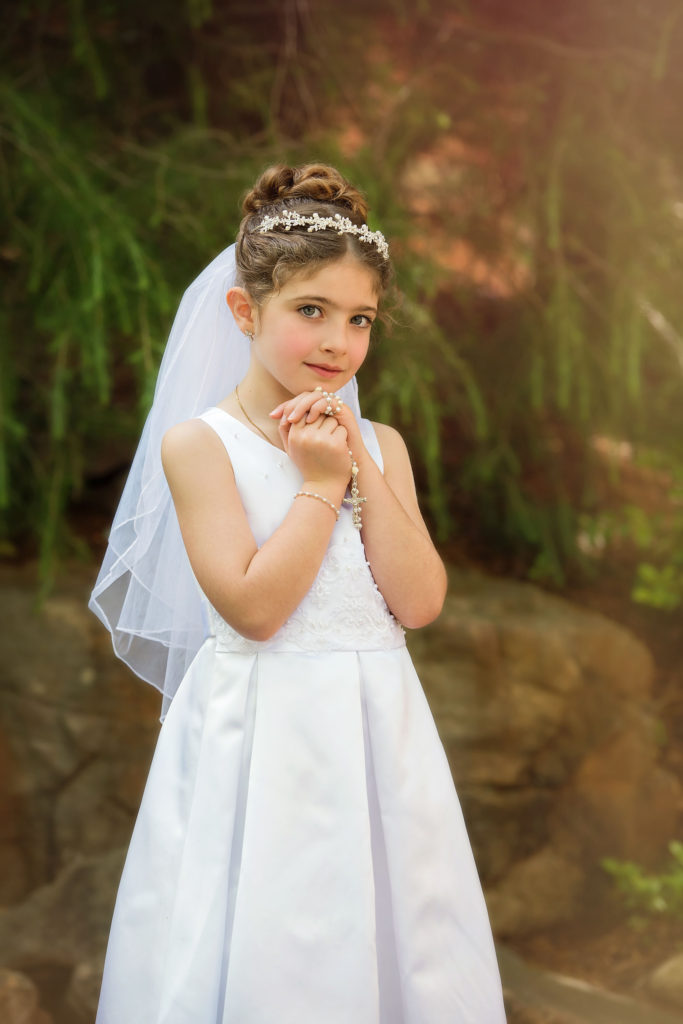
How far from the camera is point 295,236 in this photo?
187cm

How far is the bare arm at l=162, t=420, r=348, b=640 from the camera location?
174 centimetres

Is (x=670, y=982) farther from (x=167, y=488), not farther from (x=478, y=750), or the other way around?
(x=167, y=488)

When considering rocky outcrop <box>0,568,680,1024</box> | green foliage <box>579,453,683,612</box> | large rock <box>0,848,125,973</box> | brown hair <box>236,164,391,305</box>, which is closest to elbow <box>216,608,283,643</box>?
brown hair <box>236,164,391,305</box>

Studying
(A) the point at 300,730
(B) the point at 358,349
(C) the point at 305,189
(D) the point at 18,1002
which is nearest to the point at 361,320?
(B) the point at 358,349

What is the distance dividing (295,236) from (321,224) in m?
0.06

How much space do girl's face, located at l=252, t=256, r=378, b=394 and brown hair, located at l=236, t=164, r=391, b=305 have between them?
23 mm

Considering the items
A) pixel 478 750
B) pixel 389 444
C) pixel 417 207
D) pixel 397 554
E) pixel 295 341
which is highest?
pixel 417 207

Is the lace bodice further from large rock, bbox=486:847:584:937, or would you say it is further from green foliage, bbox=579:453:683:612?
green foliage, bbox=579:453:683:612

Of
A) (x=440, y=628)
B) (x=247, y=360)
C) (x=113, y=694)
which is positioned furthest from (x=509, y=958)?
(x=247, y=360)

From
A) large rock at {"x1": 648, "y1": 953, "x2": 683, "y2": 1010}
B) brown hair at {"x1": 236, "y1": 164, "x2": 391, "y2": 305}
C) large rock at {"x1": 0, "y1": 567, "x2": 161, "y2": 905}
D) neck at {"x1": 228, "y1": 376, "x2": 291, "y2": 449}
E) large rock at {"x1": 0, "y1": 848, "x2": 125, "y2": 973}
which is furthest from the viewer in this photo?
large rock at {"x1": 0, "y1": 567, "x2": 161, "y2": 905}

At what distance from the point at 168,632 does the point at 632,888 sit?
2.29 metres

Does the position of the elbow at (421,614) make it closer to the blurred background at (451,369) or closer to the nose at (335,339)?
the nose at (335,339)

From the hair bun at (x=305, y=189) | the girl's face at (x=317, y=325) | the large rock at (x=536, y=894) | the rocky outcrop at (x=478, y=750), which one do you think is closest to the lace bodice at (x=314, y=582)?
the girl's face at (x=317, y=325)

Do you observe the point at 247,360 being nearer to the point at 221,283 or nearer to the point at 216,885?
the point at 221,283
